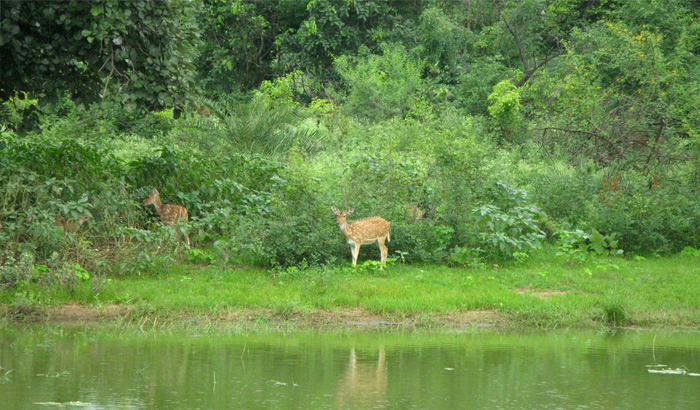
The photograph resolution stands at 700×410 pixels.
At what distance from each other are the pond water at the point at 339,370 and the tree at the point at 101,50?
3275 millimetres

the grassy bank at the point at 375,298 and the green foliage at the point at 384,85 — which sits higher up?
the green foliage at the point at 384,85

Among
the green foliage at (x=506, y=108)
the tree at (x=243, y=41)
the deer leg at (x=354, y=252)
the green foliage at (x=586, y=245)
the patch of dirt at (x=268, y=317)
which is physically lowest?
the patch of dirt at (x=268, y=317)

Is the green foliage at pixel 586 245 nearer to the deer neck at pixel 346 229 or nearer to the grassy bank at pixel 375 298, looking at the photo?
the grassy bank at pixel 375 298

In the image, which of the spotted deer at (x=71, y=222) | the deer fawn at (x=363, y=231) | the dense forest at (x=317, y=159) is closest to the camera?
the dense forest at (x=317, y=159)

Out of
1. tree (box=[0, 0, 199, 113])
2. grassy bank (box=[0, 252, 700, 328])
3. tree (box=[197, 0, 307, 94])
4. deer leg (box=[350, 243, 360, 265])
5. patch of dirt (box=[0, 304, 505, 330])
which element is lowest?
patch of dirt (box=[0, 304, 505, 330])

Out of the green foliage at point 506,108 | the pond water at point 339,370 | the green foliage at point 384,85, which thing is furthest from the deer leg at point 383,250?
the green foliage at point 506,108

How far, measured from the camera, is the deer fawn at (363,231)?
1445 cm

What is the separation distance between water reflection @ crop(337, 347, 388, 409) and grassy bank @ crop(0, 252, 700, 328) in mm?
2971

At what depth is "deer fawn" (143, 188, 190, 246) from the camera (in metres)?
14.7

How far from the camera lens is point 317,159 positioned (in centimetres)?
1994

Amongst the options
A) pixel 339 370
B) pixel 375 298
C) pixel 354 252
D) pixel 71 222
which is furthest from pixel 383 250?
pixel 339 370

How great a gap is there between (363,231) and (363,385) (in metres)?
6.70

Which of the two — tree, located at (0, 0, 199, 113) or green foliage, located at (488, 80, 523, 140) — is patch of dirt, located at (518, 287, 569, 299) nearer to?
tree, located at (0, 0, 199, 113)

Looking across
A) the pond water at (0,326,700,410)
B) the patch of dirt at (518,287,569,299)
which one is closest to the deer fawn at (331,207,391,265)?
the patch of dirt at (518,287,569,299)
